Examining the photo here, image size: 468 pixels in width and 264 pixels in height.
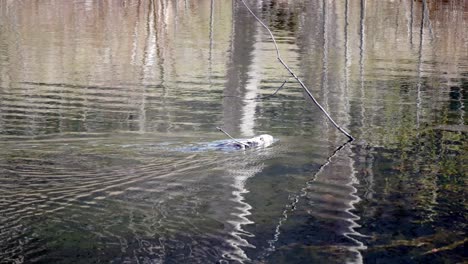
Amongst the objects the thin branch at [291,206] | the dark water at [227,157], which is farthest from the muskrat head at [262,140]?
the thin branch at [291,206]

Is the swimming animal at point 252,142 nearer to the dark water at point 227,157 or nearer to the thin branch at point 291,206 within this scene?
the dark water at point 227,157

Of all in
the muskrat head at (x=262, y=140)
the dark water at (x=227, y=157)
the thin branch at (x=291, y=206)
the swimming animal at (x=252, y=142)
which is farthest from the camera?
the muskrat head at (x=262, y=140)

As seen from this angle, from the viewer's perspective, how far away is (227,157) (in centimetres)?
1096

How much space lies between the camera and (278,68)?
2050 cm

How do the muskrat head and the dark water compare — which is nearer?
the dark water

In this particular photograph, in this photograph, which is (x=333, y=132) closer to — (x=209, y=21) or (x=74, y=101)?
(x=74, y=101)

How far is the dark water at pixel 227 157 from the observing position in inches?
307

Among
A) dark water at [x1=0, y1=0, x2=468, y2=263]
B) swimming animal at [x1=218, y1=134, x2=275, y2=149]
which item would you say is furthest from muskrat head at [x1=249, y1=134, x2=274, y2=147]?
dark water at [x1=0, y1=0, x2=468, y2=263]

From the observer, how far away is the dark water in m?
7.80

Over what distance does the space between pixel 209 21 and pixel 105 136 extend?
70.1ft

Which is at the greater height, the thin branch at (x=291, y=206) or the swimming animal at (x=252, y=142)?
the swimming animal at (x=252, y=142)

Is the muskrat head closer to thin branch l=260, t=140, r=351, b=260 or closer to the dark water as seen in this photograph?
the dark water

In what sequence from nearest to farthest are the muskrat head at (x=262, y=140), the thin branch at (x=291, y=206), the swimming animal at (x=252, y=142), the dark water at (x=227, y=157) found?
the thin branch at (x=291, y=206), the dark water at (x=227, y=157), the swimming animal at (x=252, y=142), the muskrat head at (x=262, y=140)

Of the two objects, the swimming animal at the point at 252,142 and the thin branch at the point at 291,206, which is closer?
the thin branch at the point at 291,206
